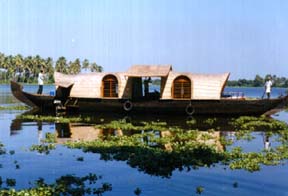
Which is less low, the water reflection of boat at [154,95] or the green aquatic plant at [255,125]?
the water reflection of boat at [154,95]

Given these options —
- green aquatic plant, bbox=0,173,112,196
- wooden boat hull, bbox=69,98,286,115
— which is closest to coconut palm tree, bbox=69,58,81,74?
wooden boat hull, bbox=69,98,286,115

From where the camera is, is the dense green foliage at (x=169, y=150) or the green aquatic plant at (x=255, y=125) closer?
the dense green foliage at (x=169, y=150)

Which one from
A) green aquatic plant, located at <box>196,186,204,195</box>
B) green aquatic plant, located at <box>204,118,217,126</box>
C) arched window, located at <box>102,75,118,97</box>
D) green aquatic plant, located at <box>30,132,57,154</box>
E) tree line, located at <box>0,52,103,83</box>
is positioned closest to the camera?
green aquatic plant, located at <box>196,186,204,195</box>

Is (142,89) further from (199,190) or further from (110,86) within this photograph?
(199,190)

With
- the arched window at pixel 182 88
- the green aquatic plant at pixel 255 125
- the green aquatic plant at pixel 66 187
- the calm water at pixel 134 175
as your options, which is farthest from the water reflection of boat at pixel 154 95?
the green aquatic plant at pixel 66 187

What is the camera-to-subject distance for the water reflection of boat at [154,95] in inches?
1225

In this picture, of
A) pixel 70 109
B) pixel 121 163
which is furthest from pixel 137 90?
pixel 121 163

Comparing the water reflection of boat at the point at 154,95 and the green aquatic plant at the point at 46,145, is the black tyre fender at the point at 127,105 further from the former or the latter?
the green aquatic plant at the point at 46,145

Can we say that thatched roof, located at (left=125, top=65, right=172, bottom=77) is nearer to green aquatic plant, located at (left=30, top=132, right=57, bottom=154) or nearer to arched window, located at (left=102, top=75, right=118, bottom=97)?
arched window, located at (left=102, top=75, right=118, bottom=97)

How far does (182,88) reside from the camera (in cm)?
3145

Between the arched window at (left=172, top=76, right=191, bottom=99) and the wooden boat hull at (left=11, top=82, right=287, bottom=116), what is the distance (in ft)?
1.47

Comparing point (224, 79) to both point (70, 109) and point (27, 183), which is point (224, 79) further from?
point (27, 183)

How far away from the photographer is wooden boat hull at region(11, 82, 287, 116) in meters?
31.1

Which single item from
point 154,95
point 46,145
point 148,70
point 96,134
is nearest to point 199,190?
point 46,145
